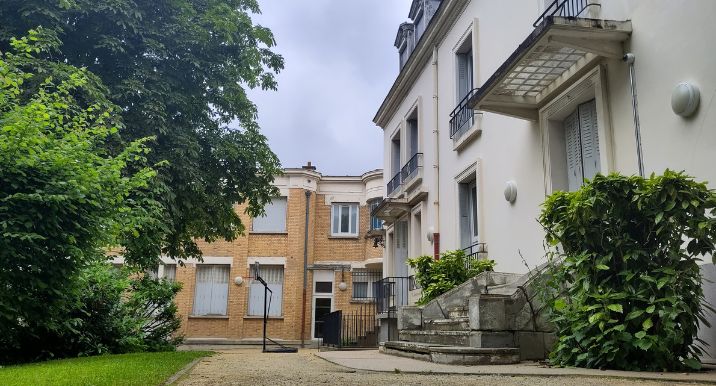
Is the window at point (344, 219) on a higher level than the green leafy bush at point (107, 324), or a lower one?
higher

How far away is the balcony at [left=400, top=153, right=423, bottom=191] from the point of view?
1535cm

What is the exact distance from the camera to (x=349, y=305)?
A: 975 inches

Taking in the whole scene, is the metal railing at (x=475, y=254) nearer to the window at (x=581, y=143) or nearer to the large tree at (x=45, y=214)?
the window at (x=581, y=143)

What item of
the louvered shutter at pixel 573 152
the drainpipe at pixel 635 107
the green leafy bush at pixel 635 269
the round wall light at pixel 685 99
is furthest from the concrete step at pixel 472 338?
the louvered shutter at pixel 573 152

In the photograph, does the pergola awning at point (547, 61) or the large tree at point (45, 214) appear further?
the pergola awning at point (547, 61)

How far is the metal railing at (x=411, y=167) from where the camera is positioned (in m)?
15.5

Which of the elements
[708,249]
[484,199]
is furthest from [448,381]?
[484,199]

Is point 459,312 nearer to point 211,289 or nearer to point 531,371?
point 531,371

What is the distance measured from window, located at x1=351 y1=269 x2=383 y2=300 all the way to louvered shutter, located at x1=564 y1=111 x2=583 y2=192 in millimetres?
16877

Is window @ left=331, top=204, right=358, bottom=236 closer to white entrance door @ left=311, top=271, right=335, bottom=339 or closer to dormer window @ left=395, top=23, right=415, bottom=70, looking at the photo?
white entrance door @ left=311, top=271, right=335, bottom=339

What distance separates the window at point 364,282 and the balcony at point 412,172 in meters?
9.04

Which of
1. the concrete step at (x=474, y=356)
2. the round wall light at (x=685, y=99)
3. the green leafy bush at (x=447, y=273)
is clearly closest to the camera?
the round wall light at (x=685, y=99)

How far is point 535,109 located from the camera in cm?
935

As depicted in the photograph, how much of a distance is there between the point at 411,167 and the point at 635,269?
11.0 metres
